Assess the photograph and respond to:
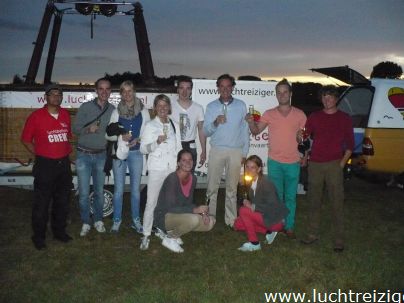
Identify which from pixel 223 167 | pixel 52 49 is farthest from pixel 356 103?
pixel 52 49

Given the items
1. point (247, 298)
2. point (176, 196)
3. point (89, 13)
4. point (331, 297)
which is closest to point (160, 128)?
point (176, 196)

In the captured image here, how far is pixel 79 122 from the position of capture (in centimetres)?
579

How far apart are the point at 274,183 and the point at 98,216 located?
8.56ft

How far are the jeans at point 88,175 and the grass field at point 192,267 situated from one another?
460 millimetres

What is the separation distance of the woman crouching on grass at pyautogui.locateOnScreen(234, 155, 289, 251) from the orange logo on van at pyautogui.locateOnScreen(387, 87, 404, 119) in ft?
14.9

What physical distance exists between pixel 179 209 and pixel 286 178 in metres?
1.58

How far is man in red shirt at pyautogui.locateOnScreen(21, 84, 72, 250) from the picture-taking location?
542 cm

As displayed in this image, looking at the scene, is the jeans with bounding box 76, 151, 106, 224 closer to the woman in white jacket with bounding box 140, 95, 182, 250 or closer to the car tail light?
the woman in white jacket with bounding box 140, 95, 182, 250

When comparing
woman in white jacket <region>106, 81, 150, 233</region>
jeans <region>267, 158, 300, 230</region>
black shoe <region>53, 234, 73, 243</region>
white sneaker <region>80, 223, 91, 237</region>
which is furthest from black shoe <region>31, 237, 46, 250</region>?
jeans <region>267, 158, 300, 230</region>

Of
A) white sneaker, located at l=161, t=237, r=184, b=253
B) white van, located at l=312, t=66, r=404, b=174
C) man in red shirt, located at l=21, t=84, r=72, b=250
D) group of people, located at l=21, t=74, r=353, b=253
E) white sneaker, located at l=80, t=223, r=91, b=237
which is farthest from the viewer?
white van, located at l=312, t=66, r=404, b=174

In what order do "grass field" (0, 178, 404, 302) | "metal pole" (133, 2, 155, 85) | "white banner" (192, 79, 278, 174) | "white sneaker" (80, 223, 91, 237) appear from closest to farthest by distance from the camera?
"grass field" (0, 178, 404, 302) < "white sneaker" (80, 223, 91, 237) < "white banner" (192, 79, 278, 174) < "metal pole" (133, 2, 155, 85)

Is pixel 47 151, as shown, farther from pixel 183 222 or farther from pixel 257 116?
pixel 257 116

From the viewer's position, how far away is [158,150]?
18.1 ft

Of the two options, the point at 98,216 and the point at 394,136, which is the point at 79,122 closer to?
the point at 98,216
